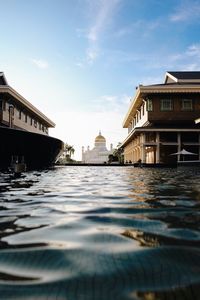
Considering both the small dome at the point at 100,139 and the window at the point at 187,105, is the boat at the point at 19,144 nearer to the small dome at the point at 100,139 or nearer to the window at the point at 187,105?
the window at the point at 187,105

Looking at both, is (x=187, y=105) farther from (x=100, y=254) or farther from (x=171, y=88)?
(x=100, y=254)

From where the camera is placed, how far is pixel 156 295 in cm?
112

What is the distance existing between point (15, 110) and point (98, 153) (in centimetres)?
6692

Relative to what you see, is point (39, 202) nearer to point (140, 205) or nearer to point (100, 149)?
point (140, 205)

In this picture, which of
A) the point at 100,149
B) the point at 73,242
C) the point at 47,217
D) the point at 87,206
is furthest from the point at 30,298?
the point at 100,149

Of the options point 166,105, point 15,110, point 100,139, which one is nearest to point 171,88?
point 166,105

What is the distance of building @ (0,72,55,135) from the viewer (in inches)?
862

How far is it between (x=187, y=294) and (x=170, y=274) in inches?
8.2

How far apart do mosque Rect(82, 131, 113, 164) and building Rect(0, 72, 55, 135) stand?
56.1 meters

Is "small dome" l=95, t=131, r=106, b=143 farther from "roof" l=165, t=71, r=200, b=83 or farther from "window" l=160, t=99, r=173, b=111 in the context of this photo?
"window" l=160, t=99, r=173, b=111

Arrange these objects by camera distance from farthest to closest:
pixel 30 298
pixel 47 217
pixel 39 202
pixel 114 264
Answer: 1. pixel 39 202
2. pixel 47 217
3. pixel 114 264
4. pixel 30 298

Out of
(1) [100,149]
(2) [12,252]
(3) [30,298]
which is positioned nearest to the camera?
(3) [30,298]

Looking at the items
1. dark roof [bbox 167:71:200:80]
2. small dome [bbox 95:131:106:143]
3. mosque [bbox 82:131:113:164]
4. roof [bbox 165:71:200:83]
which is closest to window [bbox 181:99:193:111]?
roof [bbox 165:71:200:83]

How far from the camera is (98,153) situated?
302ft
